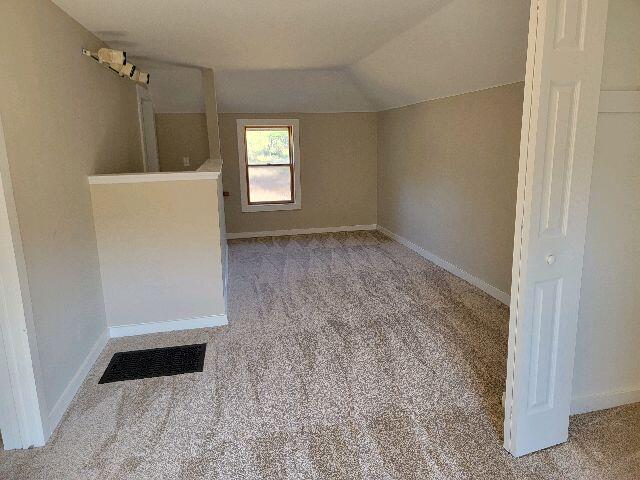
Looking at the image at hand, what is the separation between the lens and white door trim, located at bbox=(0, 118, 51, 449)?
1.88 meters

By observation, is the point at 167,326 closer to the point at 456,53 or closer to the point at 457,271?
the point at 457,271

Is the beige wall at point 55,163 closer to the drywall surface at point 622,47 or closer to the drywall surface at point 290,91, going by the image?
the drywall surface at point 290,91

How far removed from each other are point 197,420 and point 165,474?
1.23 feet

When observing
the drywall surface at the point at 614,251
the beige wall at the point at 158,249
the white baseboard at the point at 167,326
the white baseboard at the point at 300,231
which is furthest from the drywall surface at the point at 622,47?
the white baseboard at the point at 300,231

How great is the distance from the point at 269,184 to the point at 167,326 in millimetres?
3532

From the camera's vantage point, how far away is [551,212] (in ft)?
5.65

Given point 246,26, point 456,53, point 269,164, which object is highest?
point 246,26

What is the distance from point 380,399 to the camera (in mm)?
2359

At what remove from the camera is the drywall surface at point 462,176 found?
11.9 feet

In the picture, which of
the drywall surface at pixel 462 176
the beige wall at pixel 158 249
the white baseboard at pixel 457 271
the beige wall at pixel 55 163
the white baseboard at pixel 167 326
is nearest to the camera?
the beige wall at pixel 55 163

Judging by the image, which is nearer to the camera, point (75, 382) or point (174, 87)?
point (75, 382)

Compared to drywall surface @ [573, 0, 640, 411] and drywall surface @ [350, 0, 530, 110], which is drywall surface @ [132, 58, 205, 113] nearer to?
drywall surface @ [350, 0, 530, 110]

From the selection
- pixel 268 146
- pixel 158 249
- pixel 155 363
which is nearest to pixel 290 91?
pixel 268 146

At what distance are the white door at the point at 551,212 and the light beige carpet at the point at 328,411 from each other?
0.82ft
